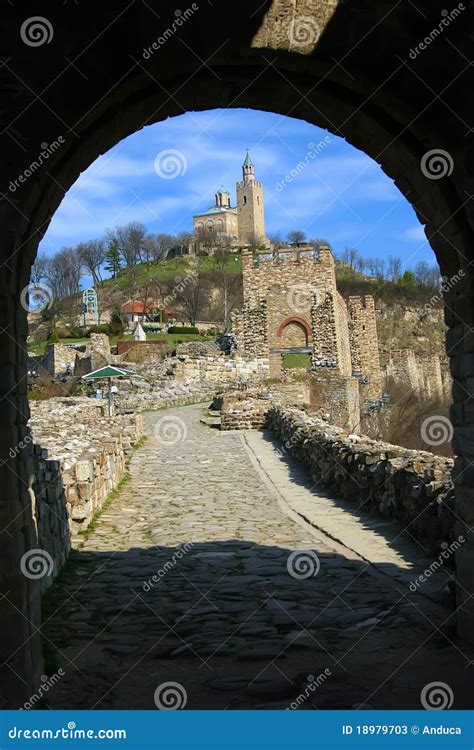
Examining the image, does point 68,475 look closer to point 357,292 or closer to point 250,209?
point 357,292

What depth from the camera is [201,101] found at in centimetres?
505

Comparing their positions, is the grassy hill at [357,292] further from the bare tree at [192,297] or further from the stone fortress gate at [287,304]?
the stone fortress gate at [287,304]

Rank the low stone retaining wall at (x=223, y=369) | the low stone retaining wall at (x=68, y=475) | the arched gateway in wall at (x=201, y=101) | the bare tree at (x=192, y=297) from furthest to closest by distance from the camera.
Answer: the bare tree at (x=192, y=297)
the low stone retaining wall at (x=223, y=369)
the low stone retaining wall at (x=68, y=475)
the arched gateway in wall at (x=201, y=101)

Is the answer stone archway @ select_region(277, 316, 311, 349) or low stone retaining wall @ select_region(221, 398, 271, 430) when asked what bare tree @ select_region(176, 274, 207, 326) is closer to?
stone archway @ select_region(277, 316, 311, 349)

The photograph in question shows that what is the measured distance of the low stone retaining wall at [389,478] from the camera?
690 centimetres

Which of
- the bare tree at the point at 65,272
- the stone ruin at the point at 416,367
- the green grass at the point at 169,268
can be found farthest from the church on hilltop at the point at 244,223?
the stone ruin at the point at 416,367

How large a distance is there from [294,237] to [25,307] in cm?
9728

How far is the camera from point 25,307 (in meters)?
4.39

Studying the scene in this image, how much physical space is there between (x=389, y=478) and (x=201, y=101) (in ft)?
17.2

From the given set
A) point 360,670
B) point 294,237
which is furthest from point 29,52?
point 294,237

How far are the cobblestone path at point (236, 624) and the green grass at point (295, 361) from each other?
27621 mm

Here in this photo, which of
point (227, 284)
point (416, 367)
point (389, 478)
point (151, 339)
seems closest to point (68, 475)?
point (389, 478)

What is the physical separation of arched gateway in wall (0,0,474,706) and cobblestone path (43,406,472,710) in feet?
1.73

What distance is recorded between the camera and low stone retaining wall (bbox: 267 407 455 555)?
22.6ft
